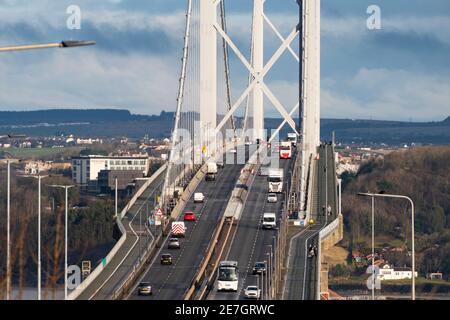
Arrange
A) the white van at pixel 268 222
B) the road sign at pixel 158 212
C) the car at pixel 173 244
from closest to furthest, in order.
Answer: the car at pixel 173 244
the white van at pixel 268 222
the road sign at pixel 158 212

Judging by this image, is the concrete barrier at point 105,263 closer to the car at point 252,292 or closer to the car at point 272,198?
the car at point 252,292

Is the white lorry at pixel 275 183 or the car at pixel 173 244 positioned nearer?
the car at pixel 173 244

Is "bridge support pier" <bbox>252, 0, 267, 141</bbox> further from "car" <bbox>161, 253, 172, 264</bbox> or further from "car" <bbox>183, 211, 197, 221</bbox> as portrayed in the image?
"car" <bbox>161, 253, 172, 264</bbox>

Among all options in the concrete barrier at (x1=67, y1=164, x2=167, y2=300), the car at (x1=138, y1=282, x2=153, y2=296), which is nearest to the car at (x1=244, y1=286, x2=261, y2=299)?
the car at (x1=138, y1=282, x2=153, y2=296)

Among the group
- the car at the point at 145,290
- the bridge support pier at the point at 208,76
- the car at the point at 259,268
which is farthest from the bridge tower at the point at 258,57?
the car at the point at 145,290

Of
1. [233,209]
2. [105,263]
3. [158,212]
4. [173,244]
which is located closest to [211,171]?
[233,209]

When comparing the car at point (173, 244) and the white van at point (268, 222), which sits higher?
the white van at point (268, 222)

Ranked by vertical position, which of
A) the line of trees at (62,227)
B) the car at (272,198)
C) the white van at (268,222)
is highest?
the car at (272,198)
